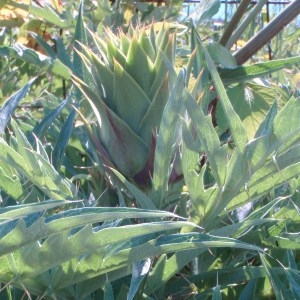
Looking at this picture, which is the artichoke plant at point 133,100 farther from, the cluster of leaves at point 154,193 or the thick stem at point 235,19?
the thick stem at point 235,19

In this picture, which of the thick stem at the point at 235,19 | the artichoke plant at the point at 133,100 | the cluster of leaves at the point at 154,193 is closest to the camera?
the cluster of leaves at the point at 154,193

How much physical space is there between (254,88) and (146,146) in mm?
299

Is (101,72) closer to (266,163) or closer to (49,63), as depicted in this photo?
(266,163)

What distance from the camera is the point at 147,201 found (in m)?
0.70

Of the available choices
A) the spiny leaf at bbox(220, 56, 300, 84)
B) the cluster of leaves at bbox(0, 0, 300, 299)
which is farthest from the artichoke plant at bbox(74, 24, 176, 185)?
the spiny leaf at bbox(220, 56, 300, 84)

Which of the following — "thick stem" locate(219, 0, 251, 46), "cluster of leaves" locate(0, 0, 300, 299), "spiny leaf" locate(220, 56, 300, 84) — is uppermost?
"thick stem" locate(219, 0, 251, 46)

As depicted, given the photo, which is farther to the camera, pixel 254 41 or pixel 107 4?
pixel 107 4

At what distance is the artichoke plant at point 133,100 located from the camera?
0.73 meters

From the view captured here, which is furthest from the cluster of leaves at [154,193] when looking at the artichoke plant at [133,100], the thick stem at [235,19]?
the thick stem at [235,19]

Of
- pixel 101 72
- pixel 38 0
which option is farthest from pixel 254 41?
pixel 38 0

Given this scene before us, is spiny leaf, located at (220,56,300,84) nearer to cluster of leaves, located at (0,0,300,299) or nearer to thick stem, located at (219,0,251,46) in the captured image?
cluster of leaves, located at (0,0,300,299)

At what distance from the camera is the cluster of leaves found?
58cm

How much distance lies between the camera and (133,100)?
741mm

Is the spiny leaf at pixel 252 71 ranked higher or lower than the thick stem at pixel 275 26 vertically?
lower
